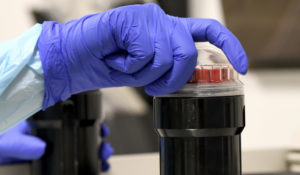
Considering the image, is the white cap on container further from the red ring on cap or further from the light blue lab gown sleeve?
the light blue lab gown sleeve

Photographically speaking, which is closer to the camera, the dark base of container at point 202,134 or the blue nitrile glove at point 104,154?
the dark base of container at point 202,134

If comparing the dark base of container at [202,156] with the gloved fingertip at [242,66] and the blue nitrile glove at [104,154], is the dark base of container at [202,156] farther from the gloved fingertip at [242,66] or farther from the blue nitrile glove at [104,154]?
the blue nitrile glove at [104,154]

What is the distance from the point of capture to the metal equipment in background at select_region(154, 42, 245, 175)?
1.49ft

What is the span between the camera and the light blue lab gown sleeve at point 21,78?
0.56 m

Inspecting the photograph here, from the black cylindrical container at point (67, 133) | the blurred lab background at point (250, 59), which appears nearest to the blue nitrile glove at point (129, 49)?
the black cylindrical container at point (67, 133)

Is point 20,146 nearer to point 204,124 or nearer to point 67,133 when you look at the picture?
point 67,133

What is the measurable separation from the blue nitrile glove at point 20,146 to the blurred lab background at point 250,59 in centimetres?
46

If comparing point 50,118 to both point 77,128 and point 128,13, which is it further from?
point 128,13

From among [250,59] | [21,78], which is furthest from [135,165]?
[250,59]

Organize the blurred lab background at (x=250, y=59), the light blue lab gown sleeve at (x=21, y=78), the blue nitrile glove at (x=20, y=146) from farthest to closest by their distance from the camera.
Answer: the blurred lab background at (x=250, y=59)
the blue nitrile glove at (x=20, y=146)
the light blue lab gown sleeve at (x=21, y=78)

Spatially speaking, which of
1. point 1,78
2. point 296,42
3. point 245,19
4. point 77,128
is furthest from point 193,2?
point 1,78

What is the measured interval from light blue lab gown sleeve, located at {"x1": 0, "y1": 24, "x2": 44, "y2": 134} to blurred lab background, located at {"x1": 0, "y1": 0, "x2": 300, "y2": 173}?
2.10 feet

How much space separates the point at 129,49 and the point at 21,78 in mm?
191

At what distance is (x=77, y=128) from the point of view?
69 cm
